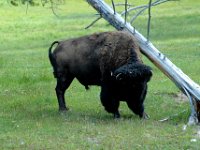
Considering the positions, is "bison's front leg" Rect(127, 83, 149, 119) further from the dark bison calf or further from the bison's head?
the bison's head

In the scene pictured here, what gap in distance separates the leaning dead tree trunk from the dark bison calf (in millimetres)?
418

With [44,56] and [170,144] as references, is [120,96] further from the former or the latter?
[44,56]

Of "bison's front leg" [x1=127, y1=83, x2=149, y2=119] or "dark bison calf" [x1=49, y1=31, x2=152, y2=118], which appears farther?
"bison's front leg" [x1=127, y1=83, x2=149, y2=119]

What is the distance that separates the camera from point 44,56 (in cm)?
2328

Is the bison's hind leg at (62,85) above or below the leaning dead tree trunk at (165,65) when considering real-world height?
below

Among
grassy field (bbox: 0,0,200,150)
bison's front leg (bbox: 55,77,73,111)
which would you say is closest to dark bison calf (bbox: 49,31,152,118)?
bison's front leg (bbox: 55,77,73,111)

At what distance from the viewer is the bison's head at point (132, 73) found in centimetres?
1092

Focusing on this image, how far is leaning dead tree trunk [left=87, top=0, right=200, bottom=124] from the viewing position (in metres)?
11.4

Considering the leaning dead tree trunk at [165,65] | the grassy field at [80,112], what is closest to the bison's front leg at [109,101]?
the grassy field at [80,112]

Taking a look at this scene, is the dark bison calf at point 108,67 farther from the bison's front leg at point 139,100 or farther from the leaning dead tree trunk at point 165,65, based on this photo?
the leaning dead tree trunk at point 165,65

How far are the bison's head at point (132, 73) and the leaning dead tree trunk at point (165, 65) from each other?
0.84 m

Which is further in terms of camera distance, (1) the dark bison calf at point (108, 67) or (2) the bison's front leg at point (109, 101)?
(2) the bison's front leg at point (109, 101)

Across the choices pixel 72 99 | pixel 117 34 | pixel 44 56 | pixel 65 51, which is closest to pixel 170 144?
pixel 117 34

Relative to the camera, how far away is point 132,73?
10906mm
